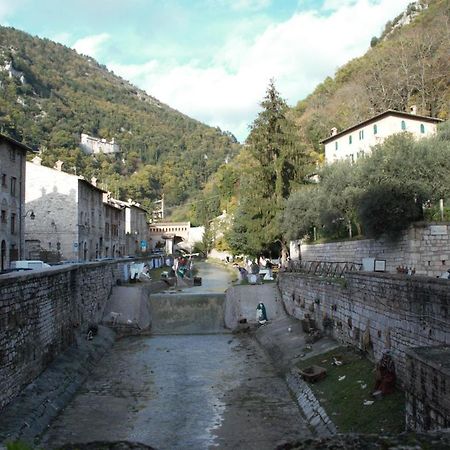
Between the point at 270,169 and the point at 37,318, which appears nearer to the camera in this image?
the point at 37,318

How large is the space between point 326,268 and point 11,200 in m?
25.9

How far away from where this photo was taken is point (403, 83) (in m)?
64.8

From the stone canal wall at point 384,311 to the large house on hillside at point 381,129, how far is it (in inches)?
1143

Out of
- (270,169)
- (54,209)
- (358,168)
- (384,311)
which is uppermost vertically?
(270,169)

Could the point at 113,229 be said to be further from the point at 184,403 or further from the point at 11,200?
the point at 184,403

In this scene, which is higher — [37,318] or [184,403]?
[37,318]

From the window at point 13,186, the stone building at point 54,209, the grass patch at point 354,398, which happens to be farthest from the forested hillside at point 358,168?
the window at point 13,186

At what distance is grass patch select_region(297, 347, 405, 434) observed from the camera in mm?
11727

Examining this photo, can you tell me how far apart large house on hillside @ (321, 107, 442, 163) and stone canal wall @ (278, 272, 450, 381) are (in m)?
29.0

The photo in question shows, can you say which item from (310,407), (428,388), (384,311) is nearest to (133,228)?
(310,407)

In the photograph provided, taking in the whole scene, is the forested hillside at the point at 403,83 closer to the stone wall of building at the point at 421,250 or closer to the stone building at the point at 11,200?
the stone wall of building at the point at 421,250

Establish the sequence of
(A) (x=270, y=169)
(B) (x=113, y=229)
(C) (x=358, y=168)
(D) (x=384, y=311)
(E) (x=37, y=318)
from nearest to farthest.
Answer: (D) (x=384, y=311) → (E) (x=37, y=318) → (C) (x=358, y=168) → (A) (x=270, y=169) → (B) (x=113, y=229)

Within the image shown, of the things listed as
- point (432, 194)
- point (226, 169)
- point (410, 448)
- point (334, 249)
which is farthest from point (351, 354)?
point (226, 169)

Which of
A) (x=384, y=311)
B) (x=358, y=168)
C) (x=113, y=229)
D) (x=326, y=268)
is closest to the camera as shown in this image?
(x=384, y=311)
